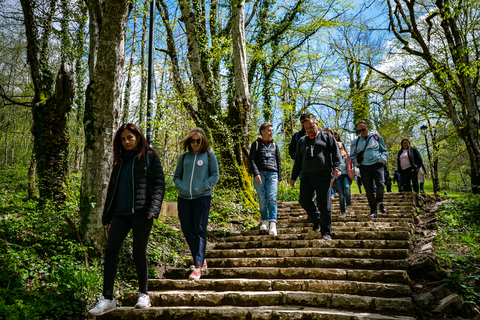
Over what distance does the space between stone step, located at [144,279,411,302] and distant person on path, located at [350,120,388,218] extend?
3720 millimetres

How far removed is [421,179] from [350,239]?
8456mm

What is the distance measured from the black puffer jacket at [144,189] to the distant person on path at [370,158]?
4.91 m

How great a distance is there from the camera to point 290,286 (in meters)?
4.07

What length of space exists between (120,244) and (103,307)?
0.64 metres

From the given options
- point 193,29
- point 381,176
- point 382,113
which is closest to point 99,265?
point 381,176

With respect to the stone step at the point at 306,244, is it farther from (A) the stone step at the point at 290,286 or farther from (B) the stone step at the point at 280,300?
(B) the stone step at the point at 280,300

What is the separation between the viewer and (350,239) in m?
5.73

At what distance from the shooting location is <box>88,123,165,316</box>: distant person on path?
3564 mm

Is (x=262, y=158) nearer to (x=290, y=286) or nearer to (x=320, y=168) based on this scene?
(x=320, y=168)

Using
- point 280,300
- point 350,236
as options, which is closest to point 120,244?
point 280,300

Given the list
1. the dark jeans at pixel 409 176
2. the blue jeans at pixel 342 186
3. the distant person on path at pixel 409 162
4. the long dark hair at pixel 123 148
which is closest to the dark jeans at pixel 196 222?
the long dark hair at pixel 123 148

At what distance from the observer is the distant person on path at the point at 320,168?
213 inches

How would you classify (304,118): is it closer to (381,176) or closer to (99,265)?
(381,176)

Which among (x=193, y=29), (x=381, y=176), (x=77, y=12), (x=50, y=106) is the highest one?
(x=77, y=12)
